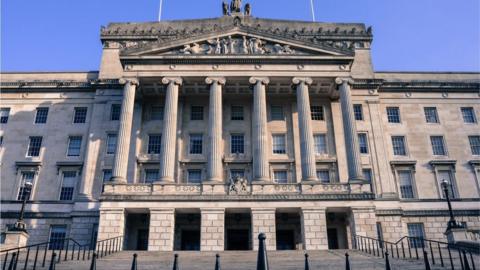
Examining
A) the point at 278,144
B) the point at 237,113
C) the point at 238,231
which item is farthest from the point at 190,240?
the point at 237,113

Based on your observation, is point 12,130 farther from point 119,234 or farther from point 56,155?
point 119,234

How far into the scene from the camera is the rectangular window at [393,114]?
3956 cm

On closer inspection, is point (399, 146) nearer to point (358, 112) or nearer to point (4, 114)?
point (358, 112)

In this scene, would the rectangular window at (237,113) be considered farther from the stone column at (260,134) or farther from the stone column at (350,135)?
the stone column at (350,135)

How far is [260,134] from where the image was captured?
105 feet

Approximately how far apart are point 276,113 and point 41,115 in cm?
2264

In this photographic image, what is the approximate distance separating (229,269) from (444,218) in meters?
25.1

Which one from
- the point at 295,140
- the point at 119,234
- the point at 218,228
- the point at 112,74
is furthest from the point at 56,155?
the point at 295,140

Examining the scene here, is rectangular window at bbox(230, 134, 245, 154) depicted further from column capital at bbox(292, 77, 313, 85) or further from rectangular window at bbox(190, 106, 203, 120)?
column capital at bbox(292, 77, 313, 85)

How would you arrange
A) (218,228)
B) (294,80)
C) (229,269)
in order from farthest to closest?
(294,80), (218,228), (229,269)

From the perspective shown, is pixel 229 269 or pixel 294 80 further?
pixel 294 80

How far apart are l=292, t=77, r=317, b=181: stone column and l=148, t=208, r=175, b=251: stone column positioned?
33.9 feet

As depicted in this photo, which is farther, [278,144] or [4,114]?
[4,114]

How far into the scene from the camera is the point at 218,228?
28703 mm
